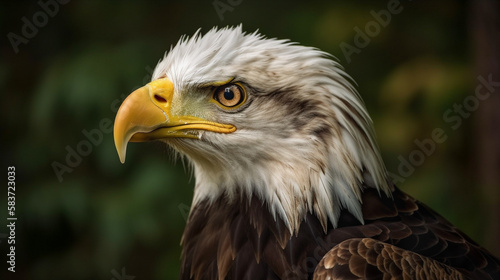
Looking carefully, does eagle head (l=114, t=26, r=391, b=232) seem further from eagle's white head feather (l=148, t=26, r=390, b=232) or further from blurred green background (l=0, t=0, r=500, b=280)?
blurred green background (l=0, t=0, r=500, b=280)

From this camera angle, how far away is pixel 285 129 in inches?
76.9

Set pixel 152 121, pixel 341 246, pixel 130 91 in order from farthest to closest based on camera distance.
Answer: pixel 130 91
pixel 152 121
pixel 341 246

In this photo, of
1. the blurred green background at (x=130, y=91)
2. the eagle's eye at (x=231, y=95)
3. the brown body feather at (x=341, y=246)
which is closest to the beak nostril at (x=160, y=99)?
the eagle's eye at (x=231, y=95)

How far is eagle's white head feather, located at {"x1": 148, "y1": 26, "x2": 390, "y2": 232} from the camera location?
1.93 meters

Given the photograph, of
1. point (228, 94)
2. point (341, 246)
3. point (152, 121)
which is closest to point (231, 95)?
point (228, 94)

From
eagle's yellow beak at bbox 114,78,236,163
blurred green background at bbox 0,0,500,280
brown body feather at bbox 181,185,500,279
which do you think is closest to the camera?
brown body feather at bbox 181,185,500,279

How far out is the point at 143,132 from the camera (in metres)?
1.92

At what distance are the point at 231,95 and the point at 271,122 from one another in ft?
0.54

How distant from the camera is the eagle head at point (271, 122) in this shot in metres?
1.93

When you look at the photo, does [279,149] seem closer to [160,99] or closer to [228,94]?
[228,94]

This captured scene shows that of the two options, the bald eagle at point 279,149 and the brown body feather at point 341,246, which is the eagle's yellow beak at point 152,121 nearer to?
the bald eagle at point 279,149

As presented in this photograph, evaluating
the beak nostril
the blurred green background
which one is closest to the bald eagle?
the beak nostril

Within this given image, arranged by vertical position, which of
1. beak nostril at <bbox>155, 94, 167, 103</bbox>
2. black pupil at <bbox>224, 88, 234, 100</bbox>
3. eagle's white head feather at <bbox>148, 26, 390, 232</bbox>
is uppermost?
beak nostril at <bbox>155, 94, 167, 103</bbox>

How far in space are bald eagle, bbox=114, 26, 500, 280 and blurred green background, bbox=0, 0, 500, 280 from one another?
1743 mm
